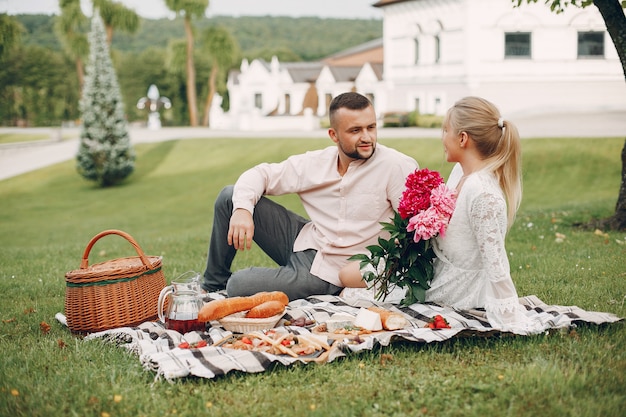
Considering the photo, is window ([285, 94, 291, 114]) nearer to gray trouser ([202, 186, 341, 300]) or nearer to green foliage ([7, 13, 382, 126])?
green foliage ([7, 13, 382, 126])

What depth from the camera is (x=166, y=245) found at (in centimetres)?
935

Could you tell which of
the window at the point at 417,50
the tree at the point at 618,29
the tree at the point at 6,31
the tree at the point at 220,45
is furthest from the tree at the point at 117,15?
the tree at the point at 618,29

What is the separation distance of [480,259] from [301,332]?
1229 millimetres

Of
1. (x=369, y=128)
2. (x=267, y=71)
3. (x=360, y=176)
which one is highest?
(x=267, y=71)

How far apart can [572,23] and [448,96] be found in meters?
6.92

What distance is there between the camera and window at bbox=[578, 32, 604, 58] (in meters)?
34.9


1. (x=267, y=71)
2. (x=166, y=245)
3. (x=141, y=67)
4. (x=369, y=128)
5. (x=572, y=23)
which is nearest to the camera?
(x=369, y=128)

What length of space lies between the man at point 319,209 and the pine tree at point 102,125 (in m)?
19.3

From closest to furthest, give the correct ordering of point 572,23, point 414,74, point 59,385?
point 59,385, point 572,23, point 414,74

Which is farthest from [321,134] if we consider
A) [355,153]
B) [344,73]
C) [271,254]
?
[355,153]

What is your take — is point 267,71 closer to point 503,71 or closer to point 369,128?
point 503,71

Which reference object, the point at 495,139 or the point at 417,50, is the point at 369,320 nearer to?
the point at 495,139

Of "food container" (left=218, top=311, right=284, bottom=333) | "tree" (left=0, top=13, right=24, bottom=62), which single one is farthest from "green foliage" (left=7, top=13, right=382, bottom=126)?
"food container" (left=218, top=311, right=284, bottom=333)

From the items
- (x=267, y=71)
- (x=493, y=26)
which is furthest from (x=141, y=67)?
(x=493, y=26)
